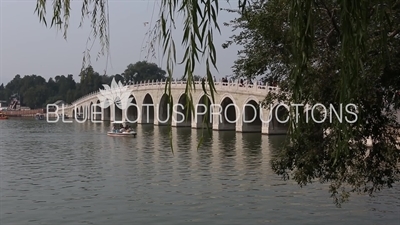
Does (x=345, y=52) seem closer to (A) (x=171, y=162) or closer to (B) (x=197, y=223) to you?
(B) (x=197, y=223)

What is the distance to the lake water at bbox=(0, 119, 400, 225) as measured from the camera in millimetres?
9023

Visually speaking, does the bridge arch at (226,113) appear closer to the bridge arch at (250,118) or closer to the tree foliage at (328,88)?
the bridge arch at (250,118)

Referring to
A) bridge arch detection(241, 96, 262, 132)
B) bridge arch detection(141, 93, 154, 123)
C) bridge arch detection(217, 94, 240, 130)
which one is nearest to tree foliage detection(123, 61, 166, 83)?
bridge arch detection(141, 93, 154, 123)

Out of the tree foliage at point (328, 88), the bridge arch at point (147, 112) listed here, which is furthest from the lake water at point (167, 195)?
the bridge arch at point (147, 112)

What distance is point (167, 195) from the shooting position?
10.9m

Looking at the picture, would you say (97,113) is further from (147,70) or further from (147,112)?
(147,70)

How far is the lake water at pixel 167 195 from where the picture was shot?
902 centimetres

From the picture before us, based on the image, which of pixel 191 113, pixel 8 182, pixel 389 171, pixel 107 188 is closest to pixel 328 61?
pixel 389 171

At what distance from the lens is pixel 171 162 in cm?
1642

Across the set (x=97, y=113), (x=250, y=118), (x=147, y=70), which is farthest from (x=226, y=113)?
(x=97, y=113)

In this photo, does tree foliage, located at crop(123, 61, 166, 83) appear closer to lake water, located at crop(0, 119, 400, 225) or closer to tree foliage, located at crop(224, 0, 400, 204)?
tree foliage, located at crop(224, 0, 400, 204)

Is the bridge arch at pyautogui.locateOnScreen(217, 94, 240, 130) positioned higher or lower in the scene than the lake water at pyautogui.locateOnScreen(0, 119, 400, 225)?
higher

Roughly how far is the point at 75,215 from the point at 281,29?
4750 mm


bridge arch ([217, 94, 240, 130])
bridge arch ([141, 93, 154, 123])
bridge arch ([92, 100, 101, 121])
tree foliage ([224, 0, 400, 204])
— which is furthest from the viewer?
bridge arch ([92, 100, 101, 121])
